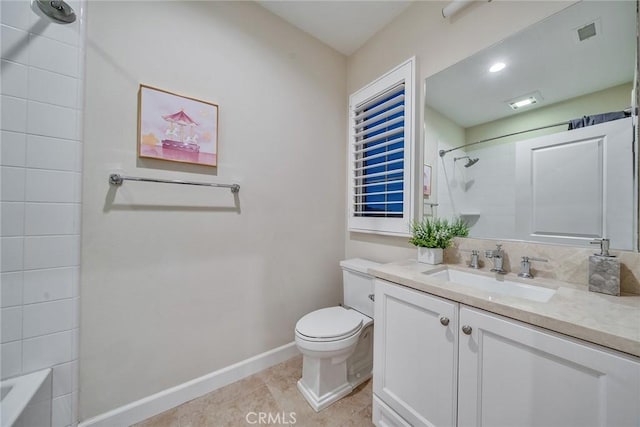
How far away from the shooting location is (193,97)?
1367 millimetres

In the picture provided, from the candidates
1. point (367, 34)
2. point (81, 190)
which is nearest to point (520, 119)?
point (367, 34)

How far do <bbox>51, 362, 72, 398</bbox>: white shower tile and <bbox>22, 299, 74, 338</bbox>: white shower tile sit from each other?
158mm

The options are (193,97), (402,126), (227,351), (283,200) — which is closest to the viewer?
(193,97)

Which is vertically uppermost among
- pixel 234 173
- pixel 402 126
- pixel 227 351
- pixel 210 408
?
pixel 402 126

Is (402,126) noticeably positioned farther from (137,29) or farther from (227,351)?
(227,351)

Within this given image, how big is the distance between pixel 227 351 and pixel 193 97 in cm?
159

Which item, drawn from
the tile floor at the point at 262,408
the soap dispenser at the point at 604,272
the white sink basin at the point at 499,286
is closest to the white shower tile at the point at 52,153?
the tile floor at the point at 262,408

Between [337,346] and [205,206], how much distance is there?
1.13 m

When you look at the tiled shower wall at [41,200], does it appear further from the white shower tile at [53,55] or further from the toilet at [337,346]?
the toilet at [337,346]

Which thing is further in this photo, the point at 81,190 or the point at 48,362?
the point at 81,190

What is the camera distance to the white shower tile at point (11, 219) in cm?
88

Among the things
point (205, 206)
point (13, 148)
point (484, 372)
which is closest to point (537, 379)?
point (484, 372)

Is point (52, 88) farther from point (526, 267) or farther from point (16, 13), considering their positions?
point (526, 267)

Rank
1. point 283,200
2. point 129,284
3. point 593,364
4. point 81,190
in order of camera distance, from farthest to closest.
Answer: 1. point 283,200
2. point 129,284
3. point 81,190
4. point 593,364
